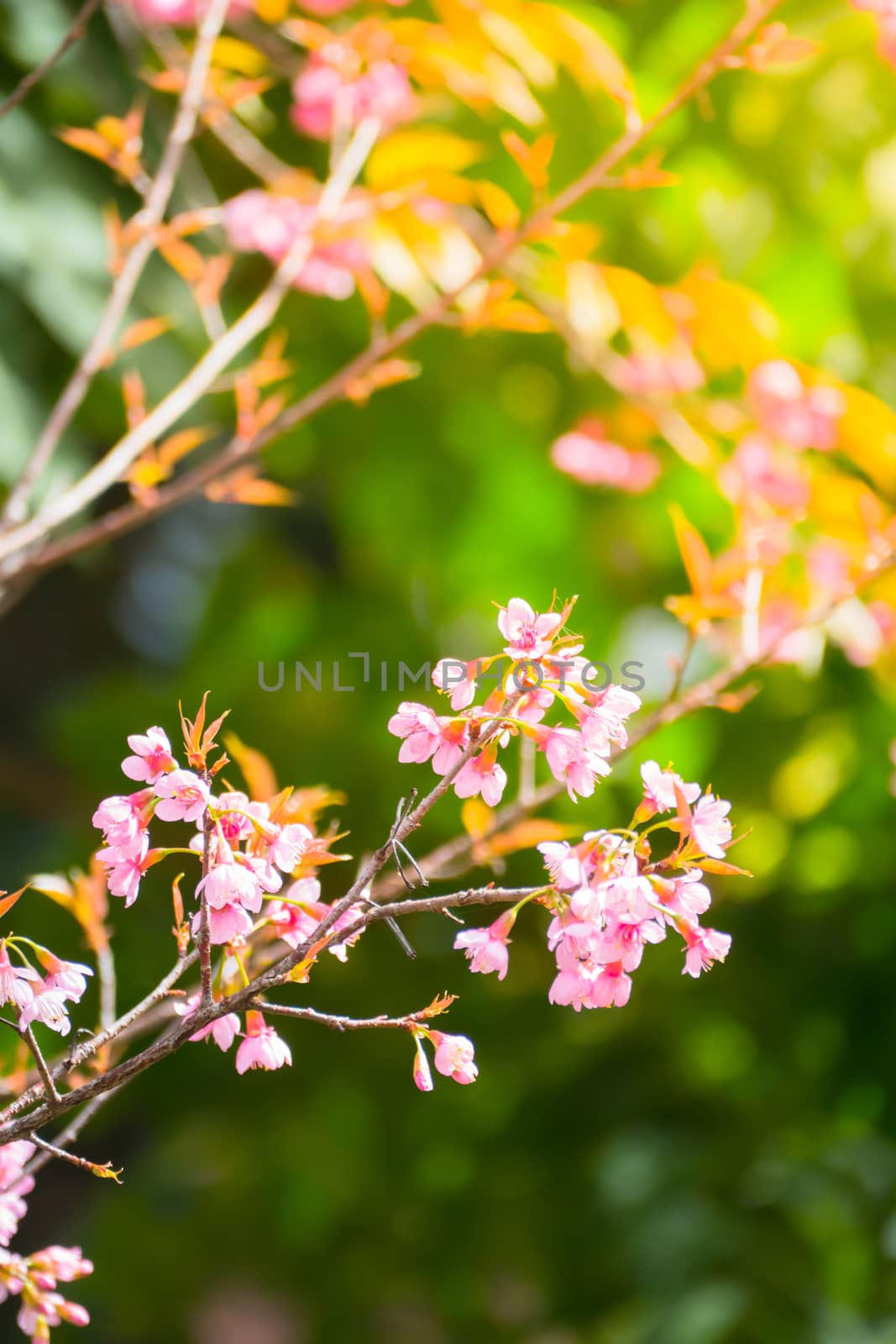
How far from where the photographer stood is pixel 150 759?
0.35m

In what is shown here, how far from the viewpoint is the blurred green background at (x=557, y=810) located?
90 centimetres

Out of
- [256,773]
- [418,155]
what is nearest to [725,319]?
[418,155]

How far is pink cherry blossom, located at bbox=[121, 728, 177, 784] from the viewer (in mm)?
344

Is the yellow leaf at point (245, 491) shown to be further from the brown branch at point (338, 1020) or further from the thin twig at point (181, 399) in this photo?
the brown branch at point (338, 1020)

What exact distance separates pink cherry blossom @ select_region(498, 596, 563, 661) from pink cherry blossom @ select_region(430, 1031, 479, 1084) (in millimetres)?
124

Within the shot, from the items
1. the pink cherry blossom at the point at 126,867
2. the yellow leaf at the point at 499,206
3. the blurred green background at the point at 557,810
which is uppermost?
the yellow leaf at the point at 499,206

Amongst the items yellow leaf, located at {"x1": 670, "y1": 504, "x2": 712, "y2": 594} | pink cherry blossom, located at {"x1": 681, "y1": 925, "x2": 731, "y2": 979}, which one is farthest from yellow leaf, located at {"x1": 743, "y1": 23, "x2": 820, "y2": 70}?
pink cherry blossom, located at {"x1": 681, "y1": 925, "x2": 731, "y2": 979}

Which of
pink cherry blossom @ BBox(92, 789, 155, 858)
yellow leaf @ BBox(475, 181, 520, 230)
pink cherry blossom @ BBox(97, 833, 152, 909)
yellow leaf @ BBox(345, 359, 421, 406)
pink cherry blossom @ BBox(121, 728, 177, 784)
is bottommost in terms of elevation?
pink cherry blossom @ BBox(97, 833, 152, 909)

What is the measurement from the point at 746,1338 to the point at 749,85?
3.53 ft

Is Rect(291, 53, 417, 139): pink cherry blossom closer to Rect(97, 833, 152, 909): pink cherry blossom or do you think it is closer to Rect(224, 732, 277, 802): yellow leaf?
Rect(224, 732, 277, 802): yellow leaf

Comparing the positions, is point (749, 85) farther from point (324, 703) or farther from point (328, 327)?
point (324, 703)

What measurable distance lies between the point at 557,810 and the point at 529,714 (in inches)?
20.8

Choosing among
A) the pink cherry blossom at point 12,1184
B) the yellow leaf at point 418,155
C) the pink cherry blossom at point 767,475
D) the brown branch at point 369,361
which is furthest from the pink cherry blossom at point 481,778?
the yellow leaf at point 418,155

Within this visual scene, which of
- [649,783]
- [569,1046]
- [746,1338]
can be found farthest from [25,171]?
[746,1338]
